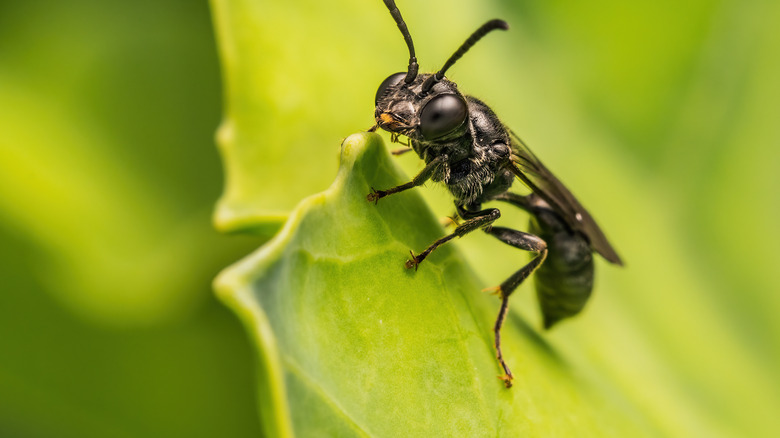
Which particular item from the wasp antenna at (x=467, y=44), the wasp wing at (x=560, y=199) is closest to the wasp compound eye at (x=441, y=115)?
the wasp antenna at (x=467, y=44)

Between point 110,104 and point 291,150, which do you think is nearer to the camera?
point 291,150

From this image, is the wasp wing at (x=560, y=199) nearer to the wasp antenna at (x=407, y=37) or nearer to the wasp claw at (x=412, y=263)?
the wasp antenna at (x=407, y=37)

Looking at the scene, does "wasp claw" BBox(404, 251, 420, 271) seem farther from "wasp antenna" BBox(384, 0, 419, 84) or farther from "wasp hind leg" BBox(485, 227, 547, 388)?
"wasp antenna" BBox(384, 0, 419, 84)

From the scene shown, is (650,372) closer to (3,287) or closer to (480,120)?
(480,120)

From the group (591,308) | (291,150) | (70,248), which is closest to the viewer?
(291,150)

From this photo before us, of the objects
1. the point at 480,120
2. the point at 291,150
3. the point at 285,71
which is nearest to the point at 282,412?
the point at 291,150

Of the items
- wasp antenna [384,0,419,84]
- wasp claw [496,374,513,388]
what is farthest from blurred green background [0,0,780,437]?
wasp claw [496,374,513,388]

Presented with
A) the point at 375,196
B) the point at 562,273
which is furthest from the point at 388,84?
the point at 562,273
